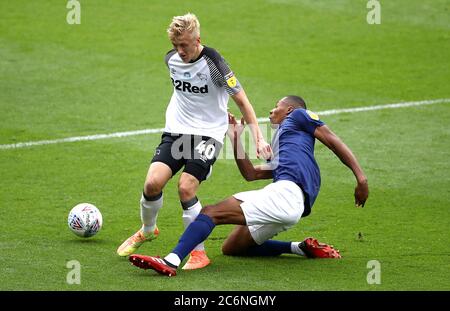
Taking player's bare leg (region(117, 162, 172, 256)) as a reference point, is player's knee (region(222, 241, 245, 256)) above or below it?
below

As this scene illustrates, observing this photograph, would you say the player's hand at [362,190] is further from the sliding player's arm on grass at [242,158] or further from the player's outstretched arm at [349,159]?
the sliding player's arm on grass at [242,158]

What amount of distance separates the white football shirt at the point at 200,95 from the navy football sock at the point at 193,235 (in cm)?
103

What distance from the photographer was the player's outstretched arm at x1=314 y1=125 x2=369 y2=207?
867 cm

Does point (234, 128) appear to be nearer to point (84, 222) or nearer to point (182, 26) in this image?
point (182, 26)

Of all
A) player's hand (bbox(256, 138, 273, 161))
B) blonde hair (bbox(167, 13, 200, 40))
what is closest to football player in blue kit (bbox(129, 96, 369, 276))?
player's hand (bbox(256, 138, 273, 161))

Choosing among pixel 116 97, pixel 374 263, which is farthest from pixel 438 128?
pixel 374 263

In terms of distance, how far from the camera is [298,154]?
8.94 metres

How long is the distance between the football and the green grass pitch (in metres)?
0.13

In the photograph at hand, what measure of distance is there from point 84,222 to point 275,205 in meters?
1.99

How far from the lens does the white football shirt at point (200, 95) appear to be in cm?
919

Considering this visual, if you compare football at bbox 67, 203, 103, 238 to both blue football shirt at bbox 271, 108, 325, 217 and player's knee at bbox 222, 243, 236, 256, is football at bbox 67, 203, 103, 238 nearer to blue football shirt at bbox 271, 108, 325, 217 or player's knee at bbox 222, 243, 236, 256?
player's knee at bbox 222, 243, 236, 256

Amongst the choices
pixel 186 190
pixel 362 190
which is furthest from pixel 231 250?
pixel 362 190

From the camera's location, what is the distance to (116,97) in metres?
15.6

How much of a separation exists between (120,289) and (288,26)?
1167 cm
